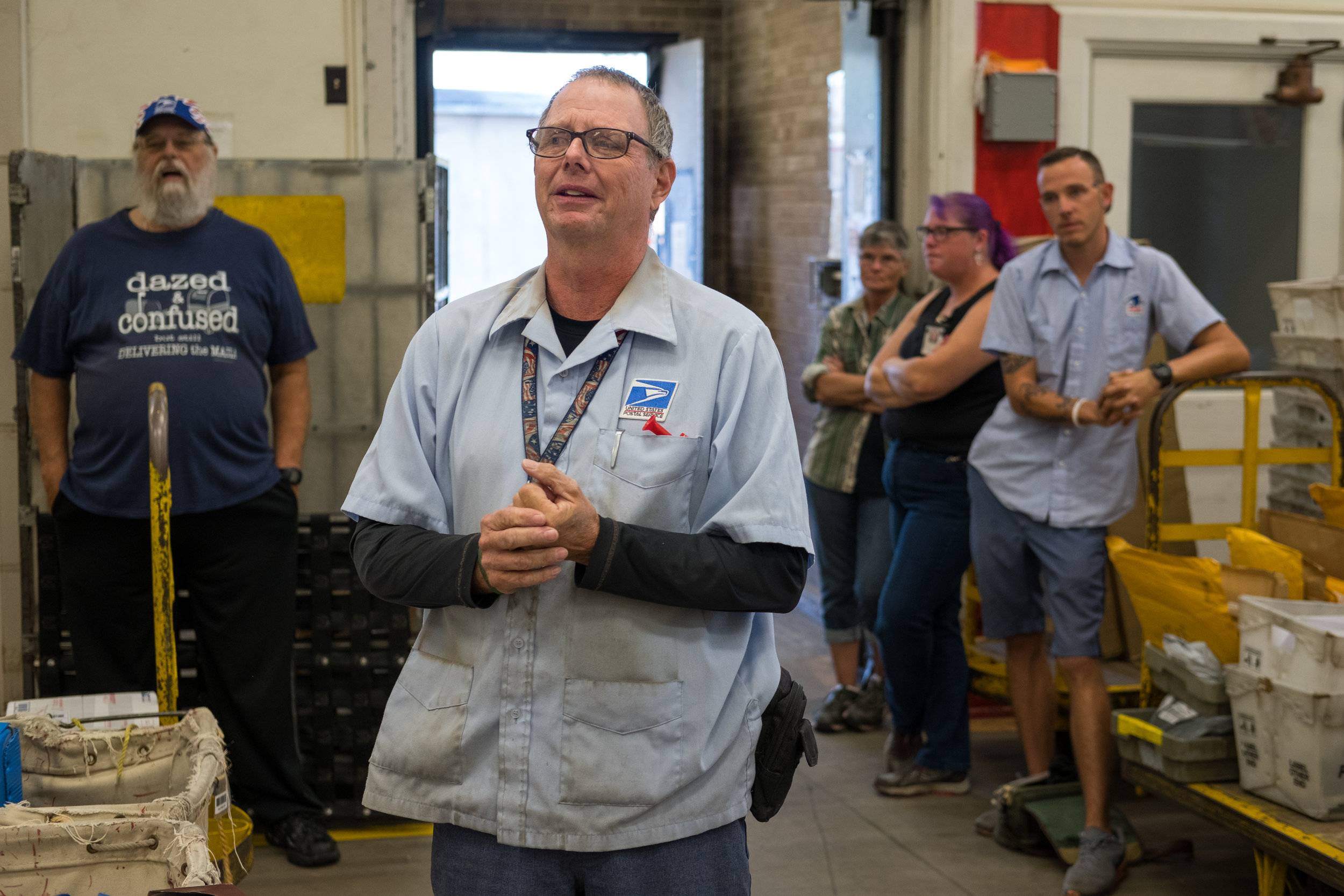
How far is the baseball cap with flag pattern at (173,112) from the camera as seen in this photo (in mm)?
3383

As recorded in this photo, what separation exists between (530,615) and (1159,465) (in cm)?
241

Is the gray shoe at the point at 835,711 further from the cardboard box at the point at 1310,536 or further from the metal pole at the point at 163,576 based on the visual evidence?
the metal pole at the point at 163,576

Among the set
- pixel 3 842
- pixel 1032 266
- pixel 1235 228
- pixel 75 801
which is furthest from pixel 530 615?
pixel 1235 228

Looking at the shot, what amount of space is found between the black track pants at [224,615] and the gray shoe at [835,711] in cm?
193

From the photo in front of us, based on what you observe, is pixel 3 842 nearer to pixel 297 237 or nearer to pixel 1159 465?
pixel 297 237

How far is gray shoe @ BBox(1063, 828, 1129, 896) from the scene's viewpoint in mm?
3359

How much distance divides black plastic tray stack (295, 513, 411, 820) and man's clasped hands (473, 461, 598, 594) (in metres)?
2.33

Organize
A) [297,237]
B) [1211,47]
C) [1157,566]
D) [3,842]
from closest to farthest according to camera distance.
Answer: [3,842], [1157,566], [297,237], [1211,47]

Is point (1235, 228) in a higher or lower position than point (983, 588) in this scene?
higher

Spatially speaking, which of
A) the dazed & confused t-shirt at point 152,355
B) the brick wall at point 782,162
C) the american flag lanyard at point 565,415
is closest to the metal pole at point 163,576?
the dazed & confused t-shirt at point 152,355

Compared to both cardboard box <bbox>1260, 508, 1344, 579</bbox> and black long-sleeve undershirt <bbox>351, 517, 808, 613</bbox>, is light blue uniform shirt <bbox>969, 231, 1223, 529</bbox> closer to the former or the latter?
cardboard box <bbox>1260, 508, 1344, 579</bbox>

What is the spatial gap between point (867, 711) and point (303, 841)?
2.14m

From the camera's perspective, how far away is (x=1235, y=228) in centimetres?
508

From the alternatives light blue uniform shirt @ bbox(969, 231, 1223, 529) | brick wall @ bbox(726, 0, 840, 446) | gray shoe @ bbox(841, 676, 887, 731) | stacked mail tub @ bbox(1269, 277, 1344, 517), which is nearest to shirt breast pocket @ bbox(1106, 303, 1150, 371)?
→ light blue uniform shirt @ bbox(969, 231, 1223, 529)
